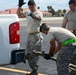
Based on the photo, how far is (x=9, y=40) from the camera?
544cm

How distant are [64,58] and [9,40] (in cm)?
105

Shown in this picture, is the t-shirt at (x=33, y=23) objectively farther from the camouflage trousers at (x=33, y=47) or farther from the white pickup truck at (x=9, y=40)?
the white pickup truck at (x=9, y=40)

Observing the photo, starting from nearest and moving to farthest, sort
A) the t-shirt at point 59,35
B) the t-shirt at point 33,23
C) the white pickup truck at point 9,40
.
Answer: the white pickup truck at point 9,40, the t-shirt at point 59,35, the t-shirt at point 33,23

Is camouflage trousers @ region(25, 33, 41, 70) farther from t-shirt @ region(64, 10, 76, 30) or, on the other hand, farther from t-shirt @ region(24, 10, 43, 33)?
t-shirt @ region(64, 10, 76, 30)

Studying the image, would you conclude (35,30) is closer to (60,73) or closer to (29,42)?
(29,42)

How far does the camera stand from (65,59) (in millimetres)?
5828

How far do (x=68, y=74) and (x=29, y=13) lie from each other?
1754 mm

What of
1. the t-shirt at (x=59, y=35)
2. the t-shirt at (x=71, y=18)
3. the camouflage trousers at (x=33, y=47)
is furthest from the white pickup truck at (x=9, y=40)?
the t-shirt at (x=71, y=18)

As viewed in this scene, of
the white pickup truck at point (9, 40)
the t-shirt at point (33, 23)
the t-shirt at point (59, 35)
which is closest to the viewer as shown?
the white pickup truck at point (9, 40)

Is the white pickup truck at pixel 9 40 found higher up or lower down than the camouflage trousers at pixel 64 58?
higher up

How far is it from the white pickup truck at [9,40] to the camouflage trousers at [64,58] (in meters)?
0.72

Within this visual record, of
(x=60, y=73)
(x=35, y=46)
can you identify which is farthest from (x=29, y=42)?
(x=60, y=73)

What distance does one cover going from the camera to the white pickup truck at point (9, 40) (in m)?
5.34

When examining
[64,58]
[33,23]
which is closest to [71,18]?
[33,23]
